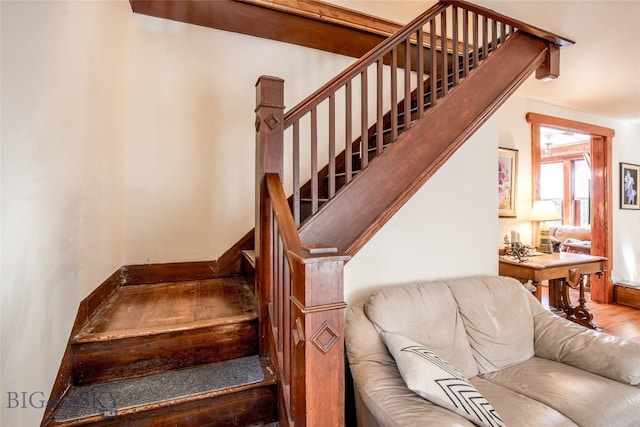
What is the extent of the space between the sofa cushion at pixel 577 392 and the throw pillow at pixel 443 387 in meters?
0.45

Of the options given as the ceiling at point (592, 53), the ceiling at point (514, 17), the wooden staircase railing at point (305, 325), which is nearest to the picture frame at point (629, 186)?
the ceiling at point (592, 53)

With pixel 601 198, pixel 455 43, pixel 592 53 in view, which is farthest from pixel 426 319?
pixel 601 198

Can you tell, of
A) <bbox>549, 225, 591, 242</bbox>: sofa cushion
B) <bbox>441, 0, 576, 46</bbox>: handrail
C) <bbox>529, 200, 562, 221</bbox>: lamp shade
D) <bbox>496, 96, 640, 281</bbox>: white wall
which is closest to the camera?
<bbox>441, 0, 576, 46</bbox>: handrail

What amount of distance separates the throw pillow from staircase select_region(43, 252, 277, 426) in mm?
603

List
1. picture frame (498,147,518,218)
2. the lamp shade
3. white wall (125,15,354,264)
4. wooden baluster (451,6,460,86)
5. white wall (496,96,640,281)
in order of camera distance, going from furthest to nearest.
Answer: white wall (496,96,640,281) < picture frame (498,147,518,218) < the lamp shade < white wall (125,15,354,264) < wooden baluster (451,6,460,86)

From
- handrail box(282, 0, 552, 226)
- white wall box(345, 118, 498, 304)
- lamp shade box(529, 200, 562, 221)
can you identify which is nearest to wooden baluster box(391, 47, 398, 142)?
handrail box(282, 0, 552, 226)

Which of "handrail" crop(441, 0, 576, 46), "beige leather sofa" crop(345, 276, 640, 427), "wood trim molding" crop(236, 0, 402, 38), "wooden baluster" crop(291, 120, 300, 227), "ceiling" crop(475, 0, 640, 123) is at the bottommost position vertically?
"beige leather sofa" crop(345, 276, 640, 427)

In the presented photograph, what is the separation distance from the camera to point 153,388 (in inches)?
52.8

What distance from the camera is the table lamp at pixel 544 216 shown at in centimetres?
373

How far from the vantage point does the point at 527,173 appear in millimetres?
4035

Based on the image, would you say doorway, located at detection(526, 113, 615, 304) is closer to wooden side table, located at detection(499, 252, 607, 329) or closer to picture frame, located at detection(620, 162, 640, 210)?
picture frame, located at detection(620, 162, 640, 210)

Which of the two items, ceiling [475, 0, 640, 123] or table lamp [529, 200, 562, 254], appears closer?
ceiling [475, 0, 640, 123]

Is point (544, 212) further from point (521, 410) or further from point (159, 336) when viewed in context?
point (159, 336)

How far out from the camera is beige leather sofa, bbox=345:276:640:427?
4.58ft
